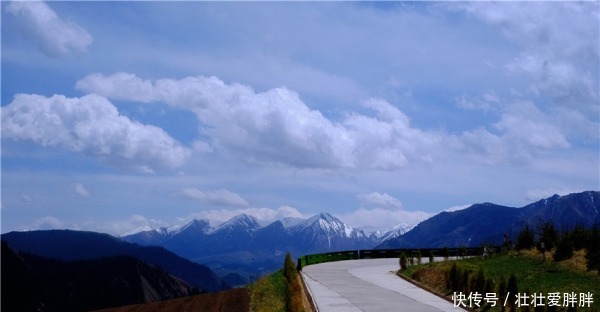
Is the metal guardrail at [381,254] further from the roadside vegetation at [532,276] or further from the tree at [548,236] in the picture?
the roadside vegetation at [532,276]

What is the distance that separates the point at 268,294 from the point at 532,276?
40.7 ft

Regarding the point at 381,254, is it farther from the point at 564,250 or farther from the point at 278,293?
the point at 278,293

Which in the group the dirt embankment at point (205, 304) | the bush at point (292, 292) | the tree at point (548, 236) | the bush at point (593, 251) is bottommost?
the dirt embankment at point (205, 304)

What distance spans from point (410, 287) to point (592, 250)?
9017mm

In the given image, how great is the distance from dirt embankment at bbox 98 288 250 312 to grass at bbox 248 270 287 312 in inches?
15.6

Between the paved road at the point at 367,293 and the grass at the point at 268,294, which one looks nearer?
the paved road at the point at 367,293

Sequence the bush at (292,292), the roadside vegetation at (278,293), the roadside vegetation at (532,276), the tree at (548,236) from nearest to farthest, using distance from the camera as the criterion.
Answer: the bush at (292,292)
the roadside vegetation at (532,276)
the roadside vegetation at (278,293)
the tree at (548,236)

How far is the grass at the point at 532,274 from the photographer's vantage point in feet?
88.1

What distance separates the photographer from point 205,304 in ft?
96.9

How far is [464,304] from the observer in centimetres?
2661

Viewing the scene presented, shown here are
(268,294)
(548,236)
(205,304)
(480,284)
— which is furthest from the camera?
(548,236)

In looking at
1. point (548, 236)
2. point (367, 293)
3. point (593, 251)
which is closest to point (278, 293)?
point (367, 293)

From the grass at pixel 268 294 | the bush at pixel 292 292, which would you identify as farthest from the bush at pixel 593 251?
the grass at pixel 268 294

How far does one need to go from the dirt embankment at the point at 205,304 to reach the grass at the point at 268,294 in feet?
1.30
